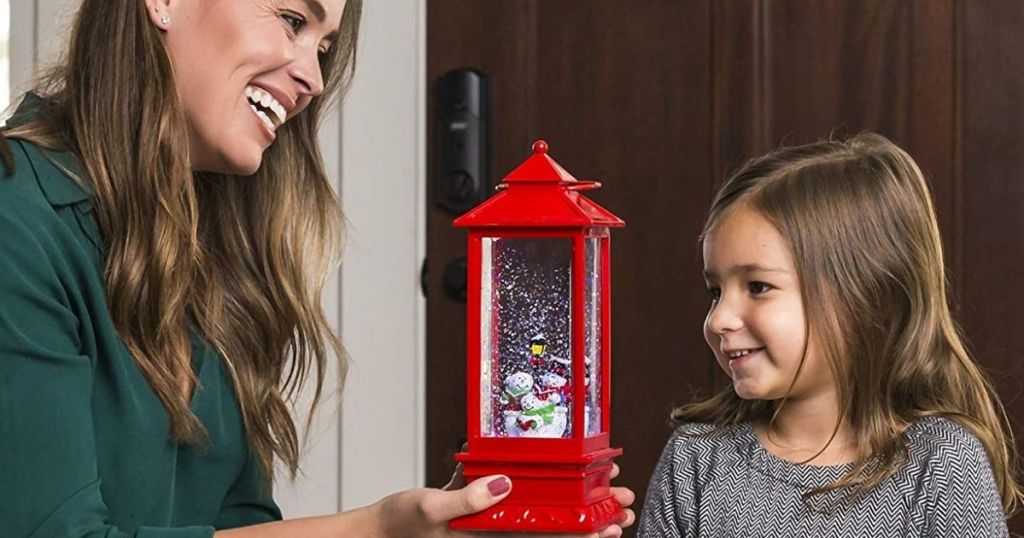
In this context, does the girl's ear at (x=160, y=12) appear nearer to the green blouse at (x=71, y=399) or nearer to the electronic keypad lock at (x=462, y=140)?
the green blouse at (x=71, y=399)

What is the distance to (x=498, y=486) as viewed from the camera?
53.6 inches

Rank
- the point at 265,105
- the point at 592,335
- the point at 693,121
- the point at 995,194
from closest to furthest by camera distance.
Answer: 1. the point at 592,335
2. the point at 265,105
3. the point at 995,194
4. the point at 693,121

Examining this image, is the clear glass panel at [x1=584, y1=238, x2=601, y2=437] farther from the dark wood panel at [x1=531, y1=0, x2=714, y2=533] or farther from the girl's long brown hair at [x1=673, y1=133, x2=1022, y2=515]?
the dark wood panel at [x1=531, y1=0, x2=714, y2=533]

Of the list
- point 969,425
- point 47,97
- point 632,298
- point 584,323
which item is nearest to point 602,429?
point 584,323

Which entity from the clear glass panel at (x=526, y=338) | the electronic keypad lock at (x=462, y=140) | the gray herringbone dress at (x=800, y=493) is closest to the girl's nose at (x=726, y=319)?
the gray herringbone dress at (x=800, y=493)

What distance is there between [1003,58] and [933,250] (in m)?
0.63

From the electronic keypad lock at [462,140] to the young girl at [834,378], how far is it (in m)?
A: 0.78

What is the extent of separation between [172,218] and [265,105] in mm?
161

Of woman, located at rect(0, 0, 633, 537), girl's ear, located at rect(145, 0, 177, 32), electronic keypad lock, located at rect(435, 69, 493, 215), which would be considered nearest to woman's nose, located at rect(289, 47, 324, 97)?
woman, located at rect(0, 0, 633, 537)

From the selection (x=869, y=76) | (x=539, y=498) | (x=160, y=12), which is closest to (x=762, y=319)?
(x=539, y=498)

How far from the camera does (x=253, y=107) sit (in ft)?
5.07

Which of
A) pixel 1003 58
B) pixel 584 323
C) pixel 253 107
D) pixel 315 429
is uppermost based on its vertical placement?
pixel 1003 58

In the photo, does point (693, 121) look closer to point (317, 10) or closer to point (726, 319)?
point (726, 319)

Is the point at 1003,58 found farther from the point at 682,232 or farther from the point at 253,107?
the point at 253,107
